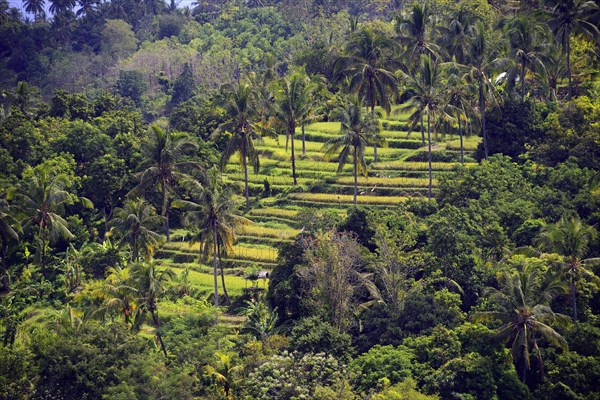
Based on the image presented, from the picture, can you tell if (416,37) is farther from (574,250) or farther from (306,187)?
(574,250)

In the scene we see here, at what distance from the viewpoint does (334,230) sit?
55.0 m

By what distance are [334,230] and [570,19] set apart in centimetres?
2813

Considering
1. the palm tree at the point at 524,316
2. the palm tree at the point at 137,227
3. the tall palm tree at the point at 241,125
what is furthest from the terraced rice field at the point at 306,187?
the palm tree at the point at 524,316

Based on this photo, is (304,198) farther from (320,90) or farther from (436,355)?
(436,355)

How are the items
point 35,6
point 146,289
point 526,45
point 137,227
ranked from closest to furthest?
point 146,289, point 137,227, point 526,45, point 35,6

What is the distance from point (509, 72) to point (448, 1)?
22985 mm

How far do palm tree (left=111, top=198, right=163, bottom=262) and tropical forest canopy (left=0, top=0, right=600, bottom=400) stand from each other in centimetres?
14

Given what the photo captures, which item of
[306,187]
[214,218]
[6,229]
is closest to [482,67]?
[306,187]

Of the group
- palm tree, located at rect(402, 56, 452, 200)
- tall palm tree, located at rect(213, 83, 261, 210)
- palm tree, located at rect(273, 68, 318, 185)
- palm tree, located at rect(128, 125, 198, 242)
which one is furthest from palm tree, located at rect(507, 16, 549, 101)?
palm tree, located at rect(128, 125, 198, 242)

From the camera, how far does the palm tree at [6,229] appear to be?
203ft

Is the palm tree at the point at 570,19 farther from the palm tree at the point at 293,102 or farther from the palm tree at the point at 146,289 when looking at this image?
the palm tree at the point at 146,289

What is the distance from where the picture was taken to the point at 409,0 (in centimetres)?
11581

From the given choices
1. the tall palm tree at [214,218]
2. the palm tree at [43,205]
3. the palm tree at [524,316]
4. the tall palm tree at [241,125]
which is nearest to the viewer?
the palm tree at [524,316]

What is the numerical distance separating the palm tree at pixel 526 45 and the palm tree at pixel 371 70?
9.39 meters
